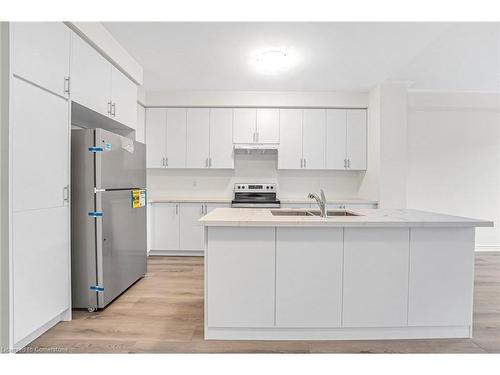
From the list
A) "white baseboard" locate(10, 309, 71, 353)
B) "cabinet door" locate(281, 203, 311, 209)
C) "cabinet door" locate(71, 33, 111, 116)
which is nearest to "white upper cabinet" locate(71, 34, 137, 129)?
"cabinet door" locate(71, 33, 111, 116)

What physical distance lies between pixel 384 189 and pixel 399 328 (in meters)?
2.52

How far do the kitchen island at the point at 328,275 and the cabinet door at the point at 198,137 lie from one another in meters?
2.87

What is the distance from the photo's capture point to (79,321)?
97.3 inches

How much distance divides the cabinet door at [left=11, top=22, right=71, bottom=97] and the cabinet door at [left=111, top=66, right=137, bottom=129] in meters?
0.82

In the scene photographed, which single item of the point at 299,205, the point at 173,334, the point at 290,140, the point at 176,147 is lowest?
the point at 173,334

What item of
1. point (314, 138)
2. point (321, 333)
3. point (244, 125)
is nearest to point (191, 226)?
point (244, 125)

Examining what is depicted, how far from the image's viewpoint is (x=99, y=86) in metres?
2.89

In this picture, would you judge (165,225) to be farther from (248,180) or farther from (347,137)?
(347,137)

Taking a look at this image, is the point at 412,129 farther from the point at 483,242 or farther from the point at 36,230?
the point at 36,230

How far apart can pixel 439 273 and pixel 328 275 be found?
31.1 inches

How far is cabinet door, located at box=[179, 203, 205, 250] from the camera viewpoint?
460 cm

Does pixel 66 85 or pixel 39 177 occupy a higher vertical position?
pixel 66 85

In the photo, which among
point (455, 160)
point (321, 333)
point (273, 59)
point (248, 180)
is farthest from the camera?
point (248, 180)
